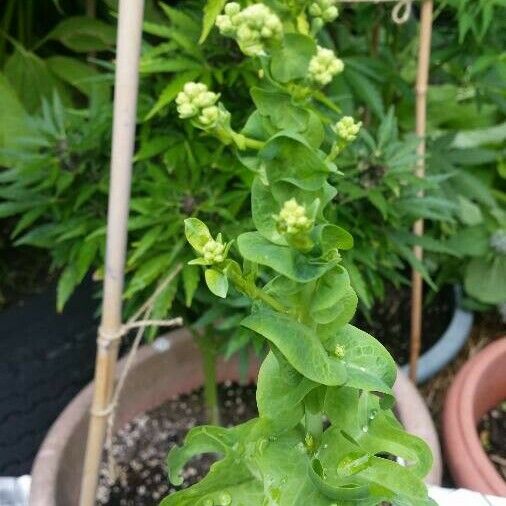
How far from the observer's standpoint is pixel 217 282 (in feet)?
1.45

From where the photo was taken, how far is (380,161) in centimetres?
96

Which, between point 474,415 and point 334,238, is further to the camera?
point 474,415

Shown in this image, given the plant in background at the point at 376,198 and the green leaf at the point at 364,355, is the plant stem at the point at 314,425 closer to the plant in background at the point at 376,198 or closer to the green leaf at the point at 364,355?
the green leaf at the point at 364,355

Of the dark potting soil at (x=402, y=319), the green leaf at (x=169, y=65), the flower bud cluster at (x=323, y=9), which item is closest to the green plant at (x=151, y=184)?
the green leaf at (x=169, y=65)

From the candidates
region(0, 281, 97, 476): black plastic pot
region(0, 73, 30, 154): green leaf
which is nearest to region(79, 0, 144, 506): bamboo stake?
region(0, 281, 97, 476): black plastic pot

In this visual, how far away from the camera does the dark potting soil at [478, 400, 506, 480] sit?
118cm

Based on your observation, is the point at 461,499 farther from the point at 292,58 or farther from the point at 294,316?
the point at 292,58

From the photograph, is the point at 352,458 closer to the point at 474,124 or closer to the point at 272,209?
the point at 272,209

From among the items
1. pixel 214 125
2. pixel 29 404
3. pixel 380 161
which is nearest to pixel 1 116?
pixel 29 404

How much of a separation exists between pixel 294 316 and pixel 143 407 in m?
0.72

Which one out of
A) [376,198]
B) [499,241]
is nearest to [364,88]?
[376,198]

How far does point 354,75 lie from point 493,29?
0.20m

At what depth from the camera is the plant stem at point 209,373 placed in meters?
1.04

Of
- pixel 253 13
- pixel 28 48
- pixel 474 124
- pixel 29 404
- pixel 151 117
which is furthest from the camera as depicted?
pixel 28 48
